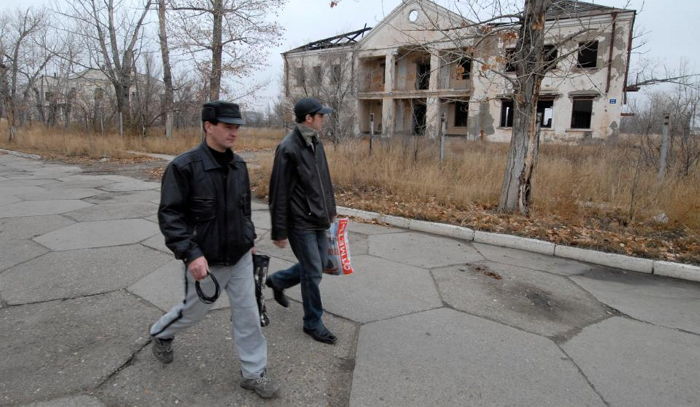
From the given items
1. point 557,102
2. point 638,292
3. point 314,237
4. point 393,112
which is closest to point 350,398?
point 314,237

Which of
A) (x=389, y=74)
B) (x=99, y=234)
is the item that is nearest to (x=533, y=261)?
(x=99, y=234)

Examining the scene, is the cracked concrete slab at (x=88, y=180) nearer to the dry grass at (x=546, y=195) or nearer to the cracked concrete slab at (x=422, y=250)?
the dry grass at (x=546, y=195)

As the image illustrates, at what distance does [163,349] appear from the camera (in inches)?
105

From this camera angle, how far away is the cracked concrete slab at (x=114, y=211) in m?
6.57

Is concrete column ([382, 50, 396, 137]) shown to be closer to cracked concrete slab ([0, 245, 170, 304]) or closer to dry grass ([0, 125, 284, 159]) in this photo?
dry grass ([0, 125, 284, 159])

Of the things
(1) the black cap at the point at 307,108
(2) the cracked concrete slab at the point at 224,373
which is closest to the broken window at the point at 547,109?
(1) the black cap at the point at 307,108

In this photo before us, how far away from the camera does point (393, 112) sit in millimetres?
31266

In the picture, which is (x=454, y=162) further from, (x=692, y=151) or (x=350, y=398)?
(x=350, y=398)

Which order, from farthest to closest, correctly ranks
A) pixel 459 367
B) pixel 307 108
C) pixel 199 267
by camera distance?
pixel 307 108 < pixel 459 367 < pixel 199 267

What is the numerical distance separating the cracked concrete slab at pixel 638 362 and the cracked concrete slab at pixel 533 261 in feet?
4.29

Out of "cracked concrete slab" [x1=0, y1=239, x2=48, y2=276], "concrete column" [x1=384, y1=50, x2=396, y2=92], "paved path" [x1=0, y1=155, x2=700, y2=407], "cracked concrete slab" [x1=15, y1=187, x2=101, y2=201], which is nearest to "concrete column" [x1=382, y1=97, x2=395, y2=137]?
"concrete column" [x1=384, y1=50, x2=396, y2=92]

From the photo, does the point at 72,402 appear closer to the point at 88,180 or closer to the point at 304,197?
the point at 304,197

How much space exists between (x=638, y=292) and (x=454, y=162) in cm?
611

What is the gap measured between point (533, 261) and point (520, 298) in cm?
135
